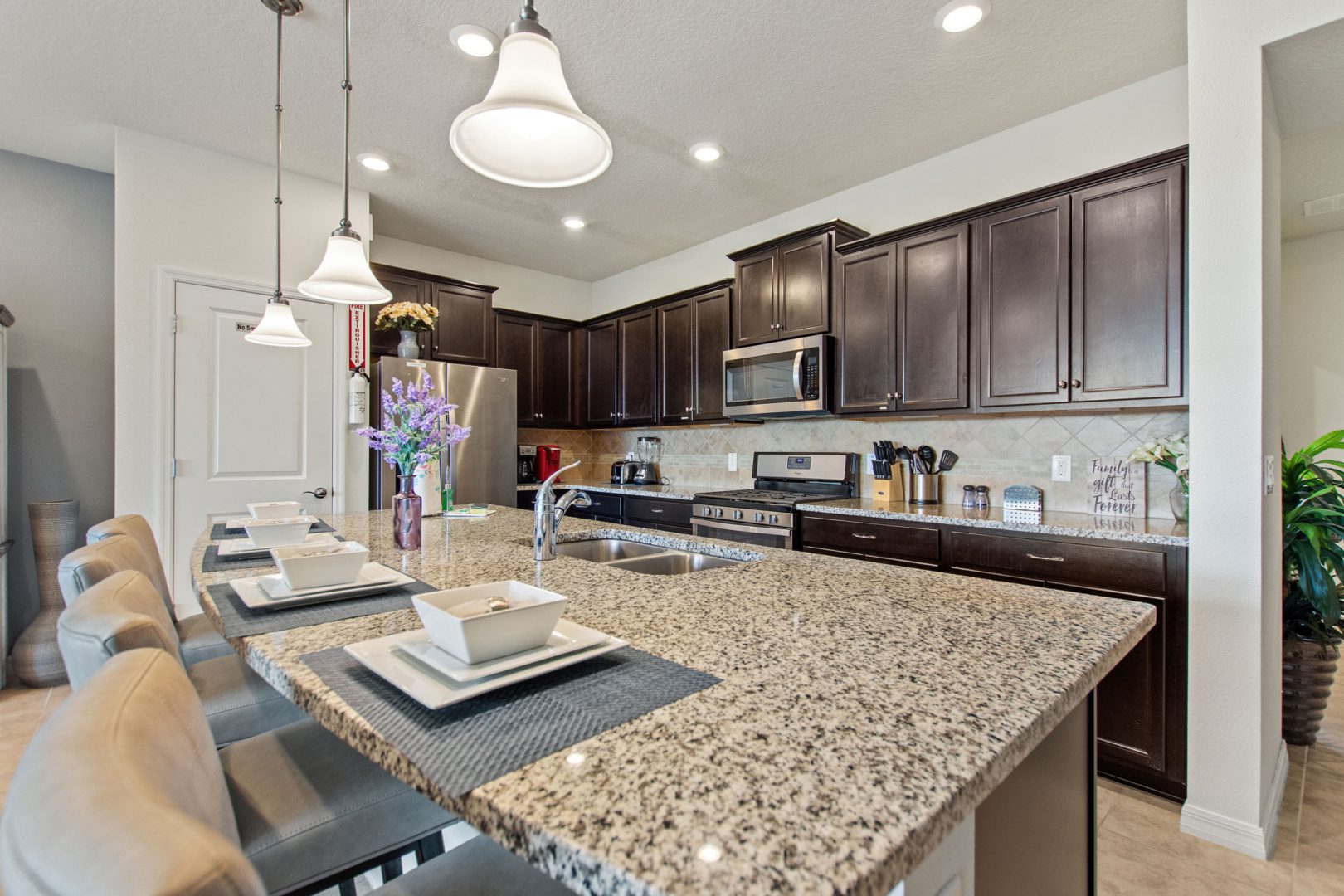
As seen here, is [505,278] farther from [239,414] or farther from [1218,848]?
[1218,848]

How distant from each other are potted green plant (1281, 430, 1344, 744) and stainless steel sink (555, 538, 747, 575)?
2.10 metres

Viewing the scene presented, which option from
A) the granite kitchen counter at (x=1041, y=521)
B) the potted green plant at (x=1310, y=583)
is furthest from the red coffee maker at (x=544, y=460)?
the potted green plant at (x=1310, y=583)

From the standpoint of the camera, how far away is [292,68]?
96.7 inches

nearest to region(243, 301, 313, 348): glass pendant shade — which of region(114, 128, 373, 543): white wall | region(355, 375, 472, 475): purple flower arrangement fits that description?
region(355, 375, 472, 475): purple flower arrangement

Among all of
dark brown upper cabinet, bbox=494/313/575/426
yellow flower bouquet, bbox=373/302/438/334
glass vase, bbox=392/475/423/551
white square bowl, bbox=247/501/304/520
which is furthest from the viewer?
dark brown upper cabinet, bbox=494/313/575/426

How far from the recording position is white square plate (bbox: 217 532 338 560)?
1.66 m

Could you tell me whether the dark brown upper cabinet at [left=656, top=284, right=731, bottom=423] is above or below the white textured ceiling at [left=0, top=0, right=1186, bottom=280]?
below

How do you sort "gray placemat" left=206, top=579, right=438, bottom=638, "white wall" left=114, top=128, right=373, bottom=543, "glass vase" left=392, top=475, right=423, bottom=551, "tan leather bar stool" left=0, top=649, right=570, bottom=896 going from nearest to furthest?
"tan leather bar stool" left=0, top=649, right=570, bottom=896
"gray placemat" left=206, top=579, right=438, bottom=638
"glass vase" left=392, top=475, right=423, bottom=551
"white wall" left=114, top=128, right=373, bottom=543

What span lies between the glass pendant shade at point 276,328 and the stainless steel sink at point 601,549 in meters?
1.34

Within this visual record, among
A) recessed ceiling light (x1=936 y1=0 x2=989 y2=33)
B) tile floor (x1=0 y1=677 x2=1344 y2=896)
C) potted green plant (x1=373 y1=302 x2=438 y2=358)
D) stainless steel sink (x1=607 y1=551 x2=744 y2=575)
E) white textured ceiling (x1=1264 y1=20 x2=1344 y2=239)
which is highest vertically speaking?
recessed ceiling light (x1=936 y1=0 x2=989 y2=33)

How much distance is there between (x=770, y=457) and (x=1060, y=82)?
2.35 m

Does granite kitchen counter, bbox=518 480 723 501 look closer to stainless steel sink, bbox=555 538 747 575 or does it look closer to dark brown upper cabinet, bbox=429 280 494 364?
dark brown upper cabinet, bbox=429 280 494 364

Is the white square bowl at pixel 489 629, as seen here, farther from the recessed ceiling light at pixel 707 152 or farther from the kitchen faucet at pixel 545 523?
the recessed ceiling light at pixel 707 152

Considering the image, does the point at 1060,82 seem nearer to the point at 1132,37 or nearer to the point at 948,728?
the point at 1132,37
